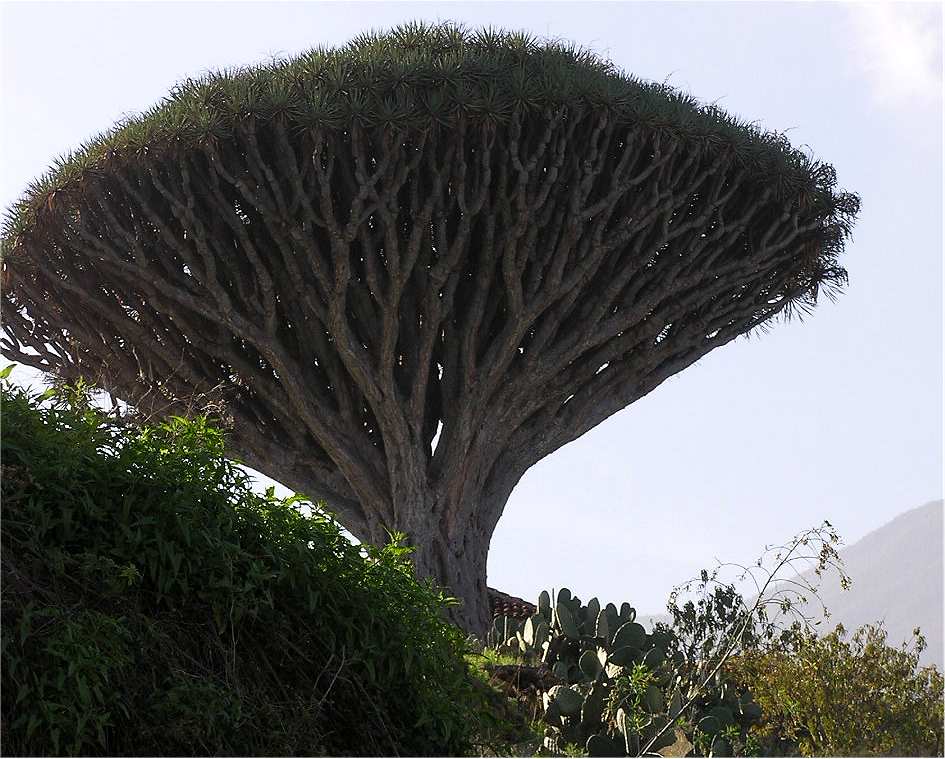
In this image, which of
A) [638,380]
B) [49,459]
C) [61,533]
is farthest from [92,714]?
[638,380]

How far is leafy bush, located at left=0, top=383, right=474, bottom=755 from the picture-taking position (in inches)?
122

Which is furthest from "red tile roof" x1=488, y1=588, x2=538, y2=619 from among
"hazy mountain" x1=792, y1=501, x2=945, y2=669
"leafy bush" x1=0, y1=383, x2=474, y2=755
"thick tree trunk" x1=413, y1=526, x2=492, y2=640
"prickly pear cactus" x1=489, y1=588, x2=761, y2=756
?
"hazy mountain" x1=792, y1=501, x2=945, y2=669

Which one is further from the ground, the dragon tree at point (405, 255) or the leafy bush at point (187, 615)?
the dragon tree at point (405, 255)

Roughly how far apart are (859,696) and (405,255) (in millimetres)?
5034

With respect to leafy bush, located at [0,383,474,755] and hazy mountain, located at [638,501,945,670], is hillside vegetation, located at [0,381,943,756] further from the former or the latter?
hazy mountain, located at [638,501,945,670]

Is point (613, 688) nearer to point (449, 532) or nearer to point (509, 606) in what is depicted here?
point (449, 532)

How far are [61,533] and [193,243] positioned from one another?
21.4 ft

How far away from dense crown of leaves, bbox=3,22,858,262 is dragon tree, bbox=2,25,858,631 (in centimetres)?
3

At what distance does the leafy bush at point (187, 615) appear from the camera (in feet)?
10.2

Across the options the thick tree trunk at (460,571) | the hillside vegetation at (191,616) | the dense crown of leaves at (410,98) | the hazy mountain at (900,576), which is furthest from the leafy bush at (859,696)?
A: the hazy mountain at (900,576)

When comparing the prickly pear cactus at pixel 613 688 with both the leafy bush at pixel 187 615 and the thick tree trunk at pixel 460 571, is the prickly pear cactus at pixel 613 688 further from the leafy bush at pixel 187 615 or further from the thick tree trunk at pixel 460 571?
the leafy bush at pixel 187 615

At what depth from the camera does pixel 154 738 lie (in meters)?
3.20

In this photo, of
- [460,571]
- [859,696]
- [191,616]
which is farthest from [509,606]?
[191,616]

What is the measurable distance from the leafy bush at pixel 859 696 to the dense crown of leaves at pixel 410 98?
4.91 metres
